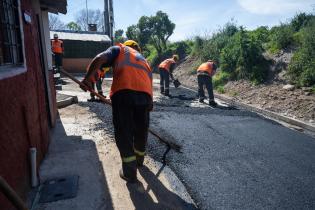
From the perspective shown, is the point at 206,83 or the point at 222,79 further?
the point at 222,79

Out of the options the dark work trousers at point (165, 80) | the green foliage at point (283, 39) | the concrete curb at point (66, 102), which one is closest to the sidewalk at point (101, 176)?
the concrete curb at point (66, 102)

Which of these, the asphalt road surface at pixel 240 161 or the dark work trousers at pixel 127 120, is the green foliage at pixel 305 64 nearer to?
the asphalt road surface at pixel 240 161

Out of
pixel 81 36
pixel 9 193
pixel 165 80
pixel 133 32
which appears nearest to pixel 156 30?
pixel 133 32

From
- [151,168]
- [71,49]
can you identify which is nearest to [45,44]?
[151,168]

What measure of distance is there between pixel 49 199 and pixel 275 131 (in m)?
4.91

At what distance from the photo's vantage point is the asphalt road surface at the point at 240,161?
314 cm

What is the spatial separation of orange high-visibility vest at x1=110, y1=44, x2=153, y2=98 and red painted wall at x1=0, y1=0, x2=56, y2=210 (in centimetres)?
104

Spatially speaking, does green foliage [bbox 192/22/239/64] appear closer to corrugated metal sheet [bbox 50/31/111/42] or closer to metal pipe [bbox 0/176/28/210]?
corrugated metal sheet [bbox 50/31/111/42]

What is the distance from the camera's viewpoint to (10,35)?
9.94ft

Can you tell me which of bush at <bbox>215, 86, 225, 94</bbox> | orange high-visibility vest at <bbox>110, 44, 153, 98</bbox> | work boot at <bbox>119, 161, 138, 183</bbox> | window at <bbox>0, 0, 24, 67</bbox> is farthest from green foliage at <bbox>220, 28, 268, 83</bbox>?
window at <bbox>0, 0, 24, 67</bbox>

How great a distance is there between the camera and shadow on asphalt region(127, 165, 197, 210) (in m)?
2.92

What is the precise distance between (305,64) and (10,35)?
9251 mm

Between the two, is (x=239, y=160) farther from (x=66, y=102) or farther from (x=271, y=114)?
(x=66, y=102)

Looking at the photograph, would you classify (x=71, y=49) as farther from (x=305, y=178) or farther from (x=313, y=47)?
(x=305, y=178)
